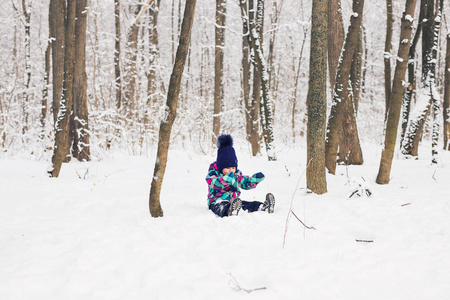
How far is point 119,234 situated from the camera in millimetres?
3100

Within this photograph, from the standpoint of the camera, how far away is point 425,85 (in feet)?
24.4

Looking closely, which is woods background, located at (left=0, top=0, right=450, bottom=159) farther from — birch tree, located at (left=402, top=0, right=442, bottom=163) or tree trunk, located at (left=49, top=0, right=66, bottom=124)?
birch tree, located at (left=402, top=0, right=442, bottom=163)

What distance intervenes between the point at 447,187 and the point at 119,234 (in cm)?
444

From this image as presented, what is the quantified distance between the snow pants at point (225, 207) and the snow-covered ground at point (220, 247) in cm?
13

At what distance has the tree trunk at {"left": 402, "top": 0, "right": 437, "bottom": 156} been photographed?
738cm

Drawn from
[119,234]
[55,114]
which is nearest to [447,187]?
[119,234]

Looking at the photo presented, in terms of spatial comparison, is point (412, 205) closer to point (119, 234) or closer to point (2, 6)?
point (119, 234)

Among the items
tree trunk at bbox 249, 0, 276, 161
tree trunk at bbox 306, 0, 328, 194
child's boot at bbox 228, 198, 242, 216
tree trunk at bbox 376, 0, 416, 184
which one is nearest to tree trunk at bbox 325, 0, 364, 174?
tree trunk at bbox 376, 0, 416, 184

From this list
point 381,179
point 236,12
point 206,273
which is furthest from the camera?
point 236,12

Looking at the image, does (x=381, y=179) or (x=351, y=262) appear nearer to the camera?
(x=351, y=262)

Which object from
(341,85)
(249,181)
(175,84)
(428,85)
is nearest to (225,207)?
(249,181)

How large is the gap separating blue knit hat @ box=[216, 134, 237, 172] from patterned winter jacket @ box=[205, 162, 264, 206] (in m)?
0.12

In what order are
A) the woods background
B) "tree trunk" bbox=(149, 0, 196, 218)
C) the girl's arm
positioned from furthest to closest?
1. the woods background
2. the girl's arm
3. "tree trunk" bbox=(149, 0, 196, 218)

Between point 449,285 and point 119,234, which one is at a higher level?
point 449,285
